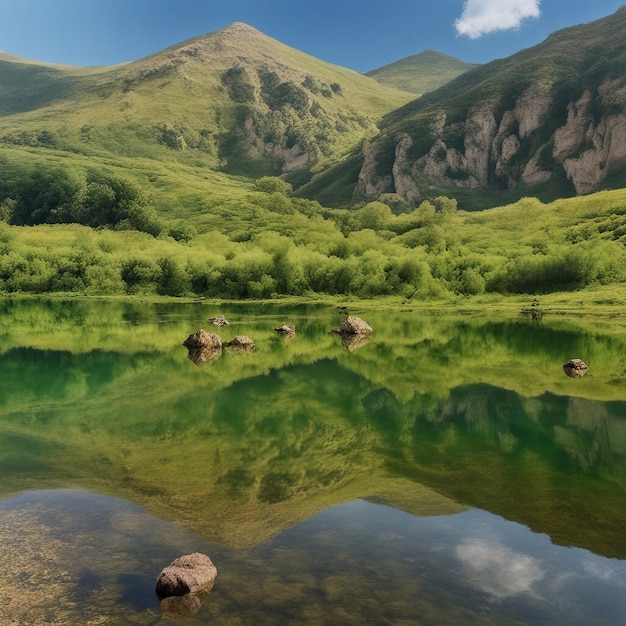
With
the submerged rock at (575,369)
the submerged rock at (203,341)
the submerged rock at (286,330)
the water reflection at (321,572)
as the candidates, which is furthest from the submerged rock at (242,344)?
the water reflection at (321,572)

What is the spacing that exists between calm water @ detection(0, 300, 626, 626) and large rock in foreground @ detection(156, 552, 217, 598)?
0.91 ft

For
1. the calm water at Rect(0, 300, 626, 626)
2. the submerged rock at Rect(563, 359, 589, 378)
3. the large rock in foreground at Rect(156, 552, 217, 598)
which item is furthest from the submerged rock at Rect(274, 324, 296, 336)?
the large rock in foreground at Rect(156, 552, 217, 598)

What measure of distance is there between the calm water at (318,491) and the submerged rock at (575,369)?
4.02 ft

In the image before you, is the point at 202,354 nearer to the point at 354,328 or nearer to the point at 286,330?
the point at 286,330

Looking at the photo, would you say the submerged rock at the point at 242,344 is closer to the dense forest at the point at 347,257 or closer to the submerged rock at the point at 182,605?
the submerged rock at the point at 182,605

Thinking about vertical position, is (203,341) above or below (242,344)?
above

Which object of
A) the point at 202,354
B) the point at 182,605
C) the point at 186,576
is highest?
the point at 186,576

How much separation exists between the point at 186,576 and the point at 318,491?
688 centimetres

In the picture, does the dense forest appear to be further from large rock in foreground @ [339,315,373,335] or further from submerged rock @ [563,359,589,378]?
submerged rock @ [563,359,589,378]

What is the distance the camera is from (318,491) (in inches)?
722

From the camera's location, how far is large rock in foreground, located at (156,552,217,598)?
11.9 meters

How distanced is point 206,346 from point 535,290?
69.7 meters

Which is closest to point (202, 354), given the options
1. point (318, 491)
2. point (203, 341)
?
point (203, 341)

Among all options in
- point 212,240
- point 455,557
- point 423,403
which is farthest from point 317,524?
point 212,240
